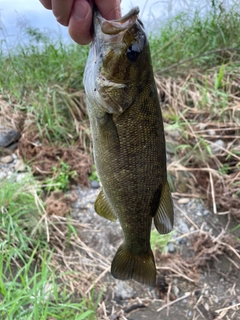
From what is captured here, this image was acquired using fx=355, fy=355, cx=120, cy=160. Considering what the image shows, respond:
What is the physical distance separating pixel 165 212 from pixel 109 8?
0.71 m

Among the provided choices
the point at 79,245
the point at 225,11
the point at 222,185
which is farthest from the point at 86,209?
the point at 225,11

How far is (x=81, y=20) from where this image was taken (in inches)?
42.4

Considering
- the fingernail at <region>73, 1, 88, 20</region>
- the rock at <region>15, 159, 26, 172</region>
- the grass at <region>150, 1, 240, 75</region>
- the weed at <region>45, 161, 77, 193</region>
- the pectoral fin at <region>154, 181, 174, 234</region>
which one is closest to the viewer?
the fingernail at <region>73, 1, 88, 20</region>

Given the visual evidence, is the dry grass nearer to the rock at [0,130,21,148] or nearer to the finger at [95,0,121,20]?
the rock at [0,130,21,148]

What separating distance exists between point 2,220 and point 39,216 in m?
0.32

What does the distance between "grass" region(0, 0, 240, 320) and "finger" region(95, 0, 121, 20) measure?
5.39 feet

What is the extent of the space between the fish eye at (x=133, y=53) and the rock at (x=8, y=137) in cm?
246

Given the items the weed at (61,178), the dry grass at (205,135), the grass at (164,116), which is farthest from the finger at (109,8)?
the dry grass at (205,135)

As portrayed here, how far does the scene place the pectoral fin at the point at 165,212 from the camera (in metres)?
1.25

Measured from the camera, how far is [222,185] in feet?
9.87

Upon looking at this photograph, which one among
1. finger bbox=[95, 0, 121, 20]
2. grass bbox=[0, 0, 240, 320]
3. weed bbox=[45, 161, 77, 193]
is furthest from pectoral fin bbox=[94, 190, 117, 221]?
weed bbox=[45, 161, 77, 193]

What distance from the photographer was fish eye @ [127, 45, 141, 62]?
1.13 meters

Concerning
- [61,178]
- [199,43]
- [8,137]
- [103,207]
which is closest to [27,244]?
[61,178]

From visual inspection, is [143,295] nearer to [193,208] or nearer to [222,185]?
[193,208]
